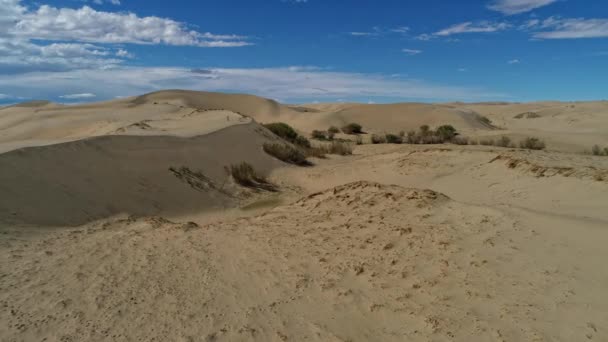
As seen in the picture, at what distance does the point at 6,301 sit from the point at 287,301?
2606 millimetres

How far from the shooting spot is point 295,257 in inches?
215

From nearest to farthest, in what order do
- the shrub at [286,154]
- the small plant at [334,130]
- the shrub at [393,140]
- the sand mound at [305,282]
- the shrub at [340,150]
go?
the sand mound at [305,282] → the shrub at [286,154] → the shrub at [340,150] → the shrub at [393,140] → the small plant at [334,130]

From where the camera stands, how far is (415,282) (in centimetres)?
449

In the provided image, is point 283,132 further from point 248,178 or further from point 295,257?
point 295,257

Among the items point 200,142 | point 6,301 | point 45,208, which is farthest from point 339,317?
point 200,142

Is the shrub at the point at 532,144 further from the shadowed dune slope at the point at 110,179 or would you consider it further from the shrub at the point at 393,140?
the shadowed dune slope at the point at 110,179

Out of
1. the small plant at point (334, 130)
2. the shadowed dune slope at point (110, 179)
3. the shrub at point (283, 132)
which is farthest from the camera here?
the small plant at point (334, 130)

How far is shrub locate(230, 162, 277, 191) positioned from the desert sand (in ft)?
3.23

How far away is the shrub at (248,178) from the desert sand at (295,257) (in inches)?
38.8

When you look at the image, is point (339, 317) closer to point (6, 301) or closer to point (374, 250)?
point (374, 250)

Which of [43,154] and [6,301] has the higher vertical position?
[43,154]

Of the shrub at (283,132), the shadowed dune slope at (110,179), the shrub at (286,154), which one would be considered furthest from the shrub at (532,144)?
the shadowed dune slope at (110,179)

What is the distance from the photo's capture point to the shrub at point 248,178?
38.4 feet

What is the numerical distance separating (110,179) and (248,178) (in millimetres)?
3566
